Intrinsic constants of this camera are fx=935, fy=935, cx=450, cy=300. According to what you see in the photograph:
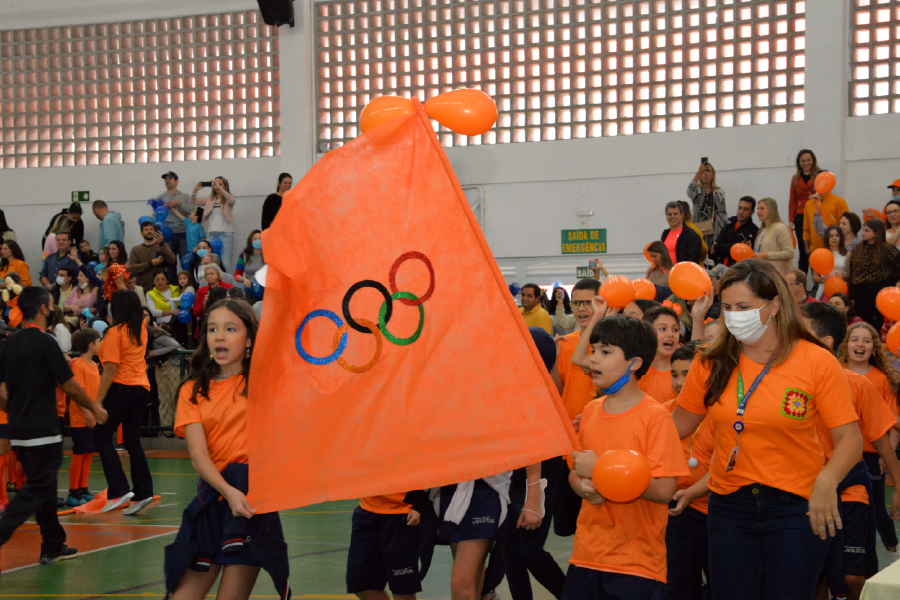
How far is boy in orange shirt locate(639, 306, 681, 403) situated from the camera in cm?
463

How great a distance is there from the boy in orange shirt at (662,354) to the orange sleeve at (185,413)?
7.20ft

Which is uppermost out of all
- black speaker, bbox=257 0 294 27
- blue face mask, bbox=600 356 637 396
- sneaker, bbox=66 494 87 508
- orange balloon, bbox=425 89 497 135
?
black speaker, bbox=257 0 294 27

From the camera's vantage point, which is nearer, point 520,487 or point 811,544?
point 811,544

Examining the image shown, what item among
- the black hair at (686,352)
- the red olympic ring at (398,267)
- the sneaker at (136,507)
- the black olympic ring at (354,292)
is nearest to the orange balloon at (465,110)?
the red olympic ring at (398,267)

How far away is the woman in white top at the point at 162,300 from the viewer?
1313cm

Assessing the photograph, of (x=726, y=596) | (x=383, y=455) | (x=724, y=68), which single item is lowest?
(x=726, y=596)

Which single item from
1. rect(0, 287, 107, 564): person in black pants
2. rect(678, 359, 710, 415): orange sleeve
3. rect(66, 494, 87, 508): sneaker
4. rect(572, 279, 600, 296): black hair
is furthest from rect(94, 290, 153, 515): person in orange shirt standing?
rect(678, 359, 710, 415): orange sleeve

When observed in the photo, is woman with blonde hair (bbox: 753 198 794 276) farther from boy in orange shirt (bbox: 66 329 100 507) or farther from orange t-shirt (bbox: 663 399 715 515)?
boy in orange shirt (bbox: 66 329 100 507)

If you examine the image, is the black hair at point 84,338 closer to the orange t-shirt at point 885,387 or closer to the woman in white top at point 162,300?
the woman in white top at point 162,300

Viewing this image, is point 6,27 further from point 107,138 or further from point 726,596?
point 726,596

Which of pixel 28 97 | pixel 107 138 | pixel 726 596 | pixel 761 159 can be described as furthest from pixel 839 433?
pixel 28 97

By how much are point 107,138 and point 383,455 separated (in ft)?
49.1

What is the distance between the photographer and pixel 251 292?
1350 centimetres

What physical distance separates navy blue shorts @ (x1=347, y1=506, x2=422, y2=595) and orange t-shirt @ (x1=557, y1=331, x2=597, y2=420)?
1.18 metres
